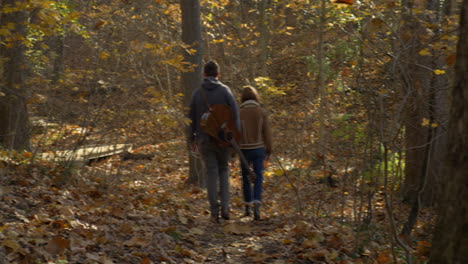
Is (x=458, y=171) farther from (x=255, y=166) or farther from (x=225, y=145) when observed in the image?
(x=255, y=166)

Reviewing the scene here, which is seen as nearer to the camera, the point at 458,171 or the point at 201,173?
the point at 458,171

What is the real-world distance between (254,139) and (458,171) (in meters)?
4.67

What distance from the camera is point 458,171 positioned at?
3.13 m

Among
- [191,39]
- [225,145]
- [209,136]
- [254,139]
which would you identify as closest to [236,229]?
[225,145]

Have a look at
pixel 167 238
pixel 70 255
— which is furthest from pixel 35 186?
pixel 70 255

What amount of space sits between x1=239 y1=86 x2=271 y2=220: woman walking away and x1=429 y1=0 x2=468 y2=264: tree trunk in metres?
4.53

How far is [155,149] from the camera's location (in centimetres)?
1639

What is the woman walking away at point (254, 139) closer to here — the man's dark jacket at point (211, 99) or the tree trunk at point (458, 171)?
the man's dark jacket at point (211, 99)

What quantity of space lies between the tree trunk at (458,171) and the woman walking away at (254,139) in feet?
14.9

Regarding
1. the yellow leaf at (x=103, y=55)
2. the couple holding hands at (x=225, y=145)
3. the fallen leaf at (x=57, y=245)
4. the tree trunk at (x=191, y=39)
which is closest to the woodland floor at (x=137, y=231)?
the fallen leaf at (x=57, y=245)

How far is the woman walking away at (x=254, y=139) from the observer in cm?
766

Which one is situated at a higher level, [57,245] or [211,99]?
[211,99]

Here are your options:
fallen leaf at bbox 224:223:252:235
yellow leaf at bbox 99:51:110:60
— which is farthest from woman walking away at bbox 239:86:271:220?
yellow leaf at bbox 99:51:110:60

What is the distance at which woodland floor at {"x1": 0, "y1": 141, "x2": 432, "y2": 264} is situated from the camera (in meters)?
4.70
